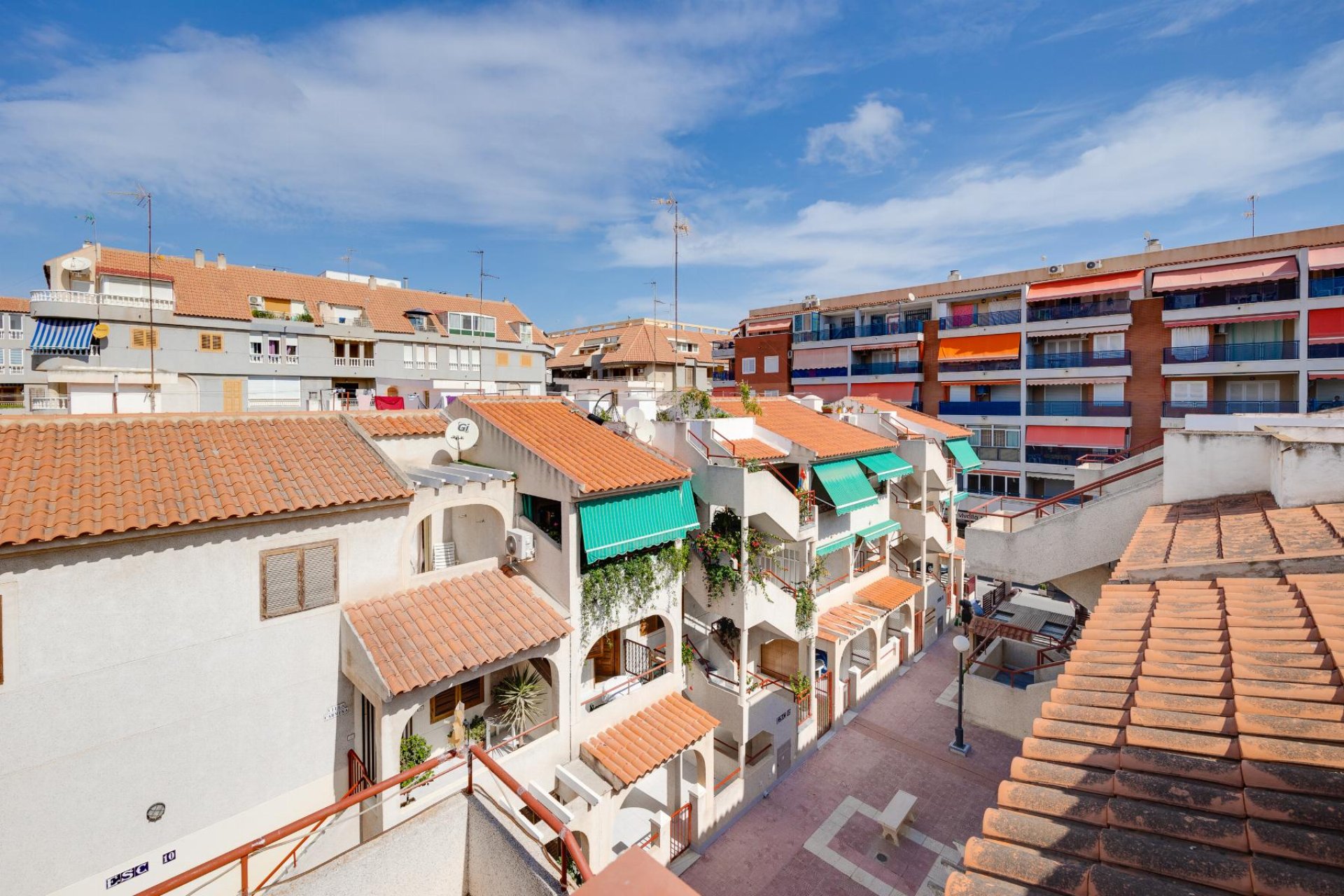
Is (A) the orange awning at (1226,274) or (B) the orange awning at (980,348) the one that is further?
(B) the orange awning at (980,348)

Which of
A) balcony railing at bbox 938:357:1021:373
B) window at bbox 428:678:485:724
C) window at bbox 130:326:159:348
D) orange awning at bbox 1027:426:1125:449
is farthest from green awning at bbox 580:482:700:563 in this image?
balcony railing at bbox 938:357:1021:373

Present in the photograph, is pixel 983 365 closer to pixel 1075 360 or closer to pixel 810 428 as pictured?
pixel 1075 360

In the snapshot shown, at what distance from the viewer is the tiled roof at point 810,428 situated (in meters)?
21.6

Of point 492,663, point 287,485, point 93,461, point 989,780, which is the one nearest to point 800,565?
point 989,780

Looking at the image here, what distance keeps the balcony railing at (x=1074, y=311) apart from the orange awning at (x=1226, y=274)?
201 cm

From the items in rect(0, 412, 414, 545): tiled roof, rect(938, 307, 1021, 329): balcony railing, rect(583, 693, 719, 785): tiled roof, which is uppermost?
rect(938, 307, 1021, 329): balcony railing

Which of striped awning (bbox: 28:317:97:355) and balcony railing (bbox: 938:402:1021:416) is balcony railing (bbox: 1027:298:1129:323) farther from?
striped awning (bbox: 28:317:97:355)

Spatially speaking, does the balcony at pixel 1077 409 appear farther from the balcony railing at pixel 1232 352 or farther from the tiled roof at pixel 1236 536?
the tiled roof at pixel 1236 536

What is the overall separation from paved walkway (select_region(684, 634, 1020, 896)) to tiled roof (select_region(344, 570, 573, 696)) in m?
8.47

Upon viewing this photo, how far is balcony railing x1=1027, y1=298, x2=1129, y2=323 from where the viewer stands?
3728 centimetres

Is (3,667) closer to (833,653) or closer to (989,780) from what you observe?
(833,653)

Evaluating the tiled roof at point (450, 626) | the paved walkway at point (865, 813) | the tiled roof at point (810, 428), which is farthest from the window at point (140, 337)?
the paved walkway at point (865, 813)

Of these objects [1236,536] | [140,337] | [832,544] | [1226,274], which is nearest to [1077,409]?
[1226,274]

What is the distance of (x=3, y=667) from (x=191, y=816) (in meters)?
3.92
